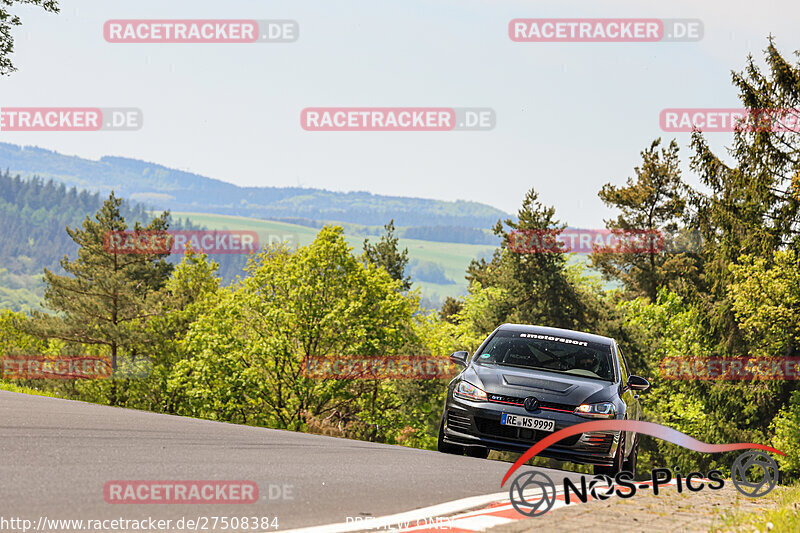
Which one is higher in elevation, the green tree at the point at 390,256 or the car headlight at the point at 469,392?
the green tree at the point at 390,256

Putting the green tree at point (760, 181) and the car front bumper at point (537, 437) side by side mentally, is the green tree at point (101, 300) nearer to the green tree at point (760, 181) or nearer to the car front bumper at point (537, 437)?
the green tree at point (760, 181)

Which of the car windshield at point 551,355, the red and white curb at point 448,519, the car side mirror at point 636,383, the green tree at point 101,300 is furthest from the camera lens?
the green tree at point 101,300

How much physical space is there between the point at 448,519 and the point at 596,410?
415 centimetres

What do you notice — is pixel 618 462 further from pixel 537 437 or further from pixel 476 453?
pixel 476 453

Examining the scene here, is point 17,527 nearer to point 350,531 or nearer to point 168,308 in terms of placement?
point 350,531

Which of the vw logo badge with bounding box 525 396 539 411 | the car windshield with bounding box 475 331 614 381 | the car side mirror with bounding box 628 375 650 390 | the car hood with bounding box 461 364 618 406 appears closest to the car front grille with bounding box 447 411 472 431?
the car hood with bounding box 461 364 618 406

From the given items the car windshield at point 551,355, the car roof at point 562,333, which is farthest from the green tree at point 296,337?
the car windshield at point 551,355

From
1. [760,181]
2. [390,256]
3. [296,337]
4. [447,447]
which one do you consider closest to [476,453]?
[447,447]

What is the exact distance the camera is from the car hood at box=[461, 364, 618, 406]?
10.4 m

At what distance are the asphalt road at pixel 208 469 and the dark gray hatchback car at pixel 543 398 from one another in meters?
0.53

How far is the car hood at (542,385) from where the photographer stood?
10406 mm

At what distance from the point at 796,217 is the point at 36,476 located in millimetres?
32083

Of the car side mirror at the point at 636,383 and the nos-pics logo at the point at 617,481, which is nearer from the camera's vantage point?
the nos-pics logo at the point at 617,481

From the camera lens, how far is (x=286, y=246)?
228ft
